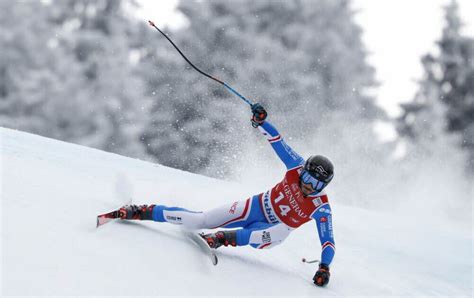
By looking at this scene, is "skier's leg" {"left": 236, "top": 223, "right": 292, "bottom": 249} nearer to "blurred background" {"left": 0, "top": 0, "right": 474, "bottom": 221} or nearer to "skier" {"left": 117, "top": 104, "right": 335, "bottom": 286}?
"skier" {"left": 117, "top": 104, "right": 335, "bottom": 286}

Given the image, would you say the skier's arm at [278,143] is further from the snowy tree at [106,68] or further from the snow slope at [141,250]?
the snowy tree at [106,68]

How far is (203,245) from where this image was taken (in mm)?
3674

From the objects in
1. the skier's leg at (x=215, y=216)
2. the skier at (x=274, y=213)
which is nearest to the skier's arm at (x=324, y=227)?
the skier at (x=274, y=213)

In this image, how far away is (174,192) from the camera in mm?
5871

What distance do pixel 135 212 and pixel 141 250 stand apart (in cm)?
59

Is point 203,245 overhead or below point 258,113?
below

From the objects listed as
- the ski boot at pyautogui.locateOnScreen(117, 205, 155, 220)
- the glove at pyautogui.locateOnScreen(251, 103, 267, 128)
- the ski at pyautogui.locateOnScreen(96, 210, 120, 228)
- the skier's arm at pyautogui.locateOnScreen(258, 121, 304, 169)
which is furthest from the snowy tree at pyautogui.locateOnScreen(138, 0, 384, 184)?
the ski at pyautogui.locateOnScreen(96, 210, 120, 228)

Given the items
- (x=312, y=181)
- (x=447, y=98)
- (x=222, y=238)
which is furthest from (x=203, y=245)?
(x=447, y=98)

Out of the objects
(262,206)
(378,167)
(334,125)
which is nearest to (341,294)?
(262,206)

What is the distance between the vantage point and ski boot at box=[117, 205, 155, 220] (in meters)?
3.73

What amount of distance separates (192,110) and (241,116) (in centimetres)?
140

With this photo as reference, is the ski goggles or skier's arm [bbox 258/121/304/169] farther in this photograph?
skier's arm [bbox 258/121/304/169]

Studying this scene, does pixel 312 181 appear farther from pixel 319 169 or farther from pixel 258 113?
pixel 258 113

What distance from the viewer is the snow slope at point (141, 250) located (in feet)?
8.86
